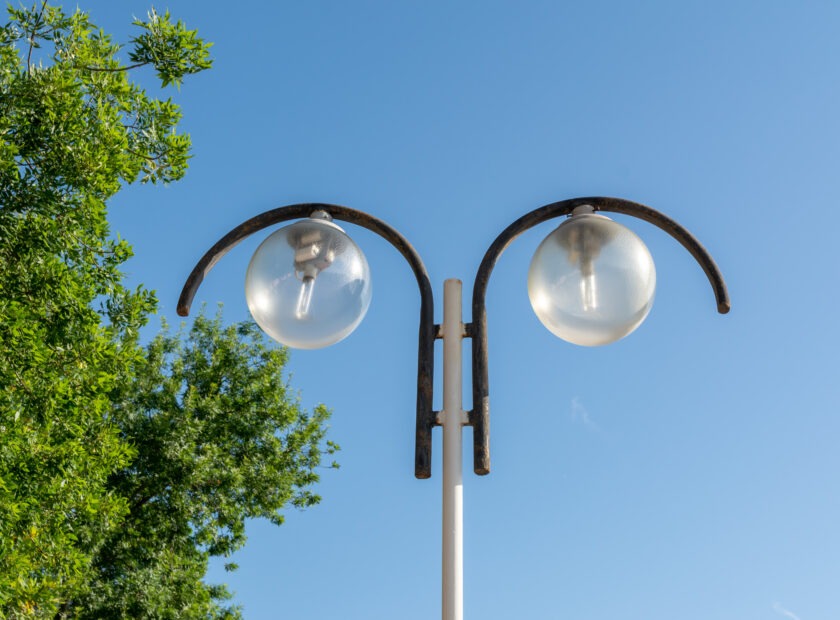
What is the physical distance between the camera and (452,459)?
153 inches

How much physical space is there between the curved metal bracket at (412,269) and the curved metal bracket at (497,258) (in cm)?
20

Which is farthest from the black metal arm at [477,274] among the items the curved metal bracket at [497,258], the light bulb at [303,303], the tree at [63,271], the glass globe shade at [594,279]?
the tree at [63,271]

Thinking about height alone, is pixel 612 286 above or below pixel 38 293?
below

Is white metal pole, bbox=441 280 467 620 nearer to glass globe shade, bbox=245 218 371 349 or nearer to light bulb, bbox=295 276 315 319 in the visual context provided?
glass globe shade, bbox=245 218 371 349

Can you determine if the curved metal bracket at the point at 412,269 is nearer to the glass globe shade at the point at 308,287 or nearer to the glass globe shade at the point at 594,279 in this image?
the glass globe shade at the point at 308,287

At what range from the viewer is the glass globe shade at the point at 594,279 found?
3951 mm

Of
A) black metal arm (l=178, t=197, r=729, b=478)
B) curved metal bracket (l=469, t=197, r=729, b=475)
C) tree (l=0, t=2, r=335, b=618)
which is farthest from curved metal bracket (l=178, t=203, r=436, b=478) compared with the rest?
tree (l=0, t=2, r=335, b=618)

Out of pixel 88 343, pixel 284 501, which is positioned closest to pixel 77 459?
pixel 88 343

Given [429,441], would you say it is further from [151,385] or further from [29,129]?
[151,385]

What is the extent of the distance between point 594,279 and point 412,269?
90 cm

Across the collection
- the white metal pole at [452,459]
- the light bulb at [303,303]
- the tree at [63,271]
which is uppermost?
the tree at [63,271]

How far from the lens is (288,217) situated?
4684mm

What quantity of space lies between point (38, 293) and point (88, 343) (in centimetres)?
97

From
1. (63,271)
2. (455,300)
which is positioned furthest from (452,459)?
(63,271)
